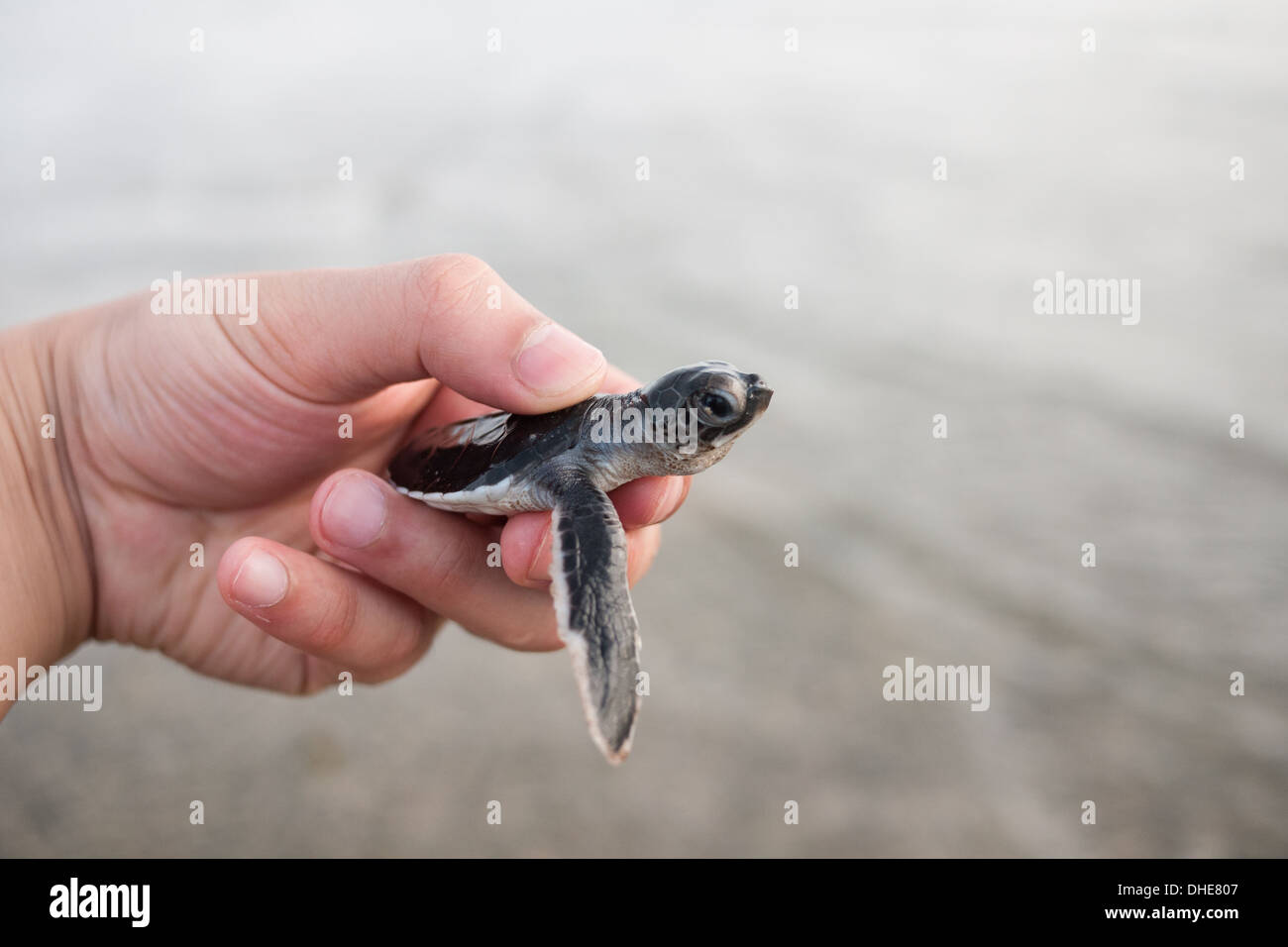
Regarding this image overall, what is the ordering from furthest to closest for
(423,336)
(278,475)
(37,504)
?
1. (278,475)
2. (37,504)
3. (423,336)

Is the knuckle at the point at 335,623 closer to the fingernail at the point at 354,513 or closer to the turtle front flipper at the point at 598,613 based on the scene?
the fingernail at the point at 354,513

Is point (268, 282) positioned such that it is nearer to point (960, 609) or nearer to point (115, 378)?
point (115, 378)
